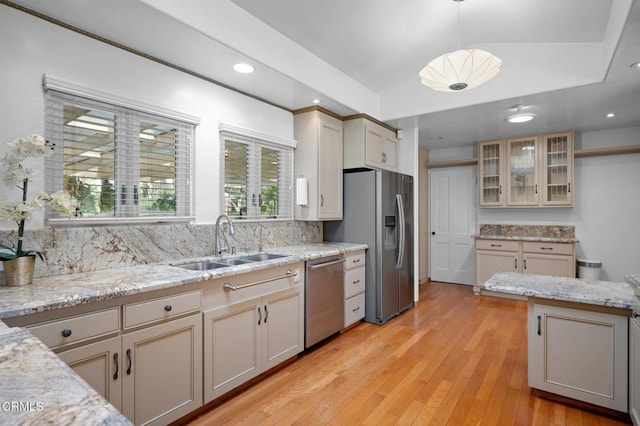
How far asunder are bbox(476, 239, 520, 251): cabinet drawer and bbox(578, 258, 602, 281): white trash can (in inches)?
32.3

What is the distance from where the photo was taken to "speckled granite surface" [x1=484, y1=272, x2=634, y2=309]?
1927mm

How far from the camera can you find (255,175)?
3336 millimetres

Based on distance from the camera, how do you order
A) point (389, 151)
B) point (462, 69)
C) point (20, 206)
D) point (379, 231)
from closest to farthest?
point (20, 206) → point (462, 69) → point (379, 231) → point (389, 151)

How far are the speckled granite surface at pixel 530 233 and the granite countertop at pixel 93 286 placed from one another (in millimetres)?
4130

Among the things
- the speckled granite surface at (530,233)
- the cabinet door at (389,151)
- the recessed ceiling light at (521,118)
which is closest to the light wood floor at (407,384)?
the speckled granite surface at (530,233)

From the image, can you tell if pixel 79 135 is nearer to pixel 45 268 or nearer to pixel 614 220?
pixel 45 268

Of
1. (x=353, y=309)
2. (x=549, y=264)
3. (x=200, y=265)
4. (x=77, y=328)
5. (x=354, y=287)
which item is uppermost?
(x=200, y=265)

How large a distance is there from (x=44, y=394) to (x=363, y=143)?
3.58 m

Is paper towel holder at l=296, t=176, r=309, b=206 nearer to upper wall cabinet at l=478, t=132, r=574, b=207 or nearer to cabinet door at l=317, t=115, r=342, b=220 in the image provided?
cabinet door at l=317, t=115, r=342, b=220

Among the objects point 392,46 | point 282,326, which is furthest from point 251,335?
point 392,46

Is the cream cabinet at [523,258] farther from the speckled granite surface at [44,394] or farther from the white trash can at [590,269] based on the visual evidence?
the speckled granite surface at [44,394]

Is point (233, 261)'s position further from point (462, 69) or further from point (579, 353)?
point (579, 353)

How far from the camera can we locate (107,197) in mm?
2254

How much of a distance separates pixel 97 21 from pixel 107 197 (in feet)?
3.60
